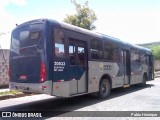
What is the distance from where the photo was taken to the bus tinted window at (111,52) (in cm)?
1195

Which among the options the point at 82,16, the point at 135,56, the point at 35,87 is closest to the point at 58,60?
the point at 35,87

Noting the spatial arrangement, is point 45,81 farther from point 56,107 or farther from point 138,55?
point 138,55

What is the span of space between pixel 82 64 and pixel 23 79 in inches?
97.8

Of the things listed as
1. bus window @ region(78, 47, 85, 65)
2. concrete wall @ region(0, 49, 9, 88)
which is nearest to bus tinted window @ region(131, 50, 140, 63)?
→ bus window @ region(78, 47, 85, 65)

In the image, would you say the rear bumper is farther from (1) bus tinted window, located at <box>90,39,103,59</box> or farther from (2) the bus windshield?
(1) bus tinted window, located at <box>90,39,103,59</box>

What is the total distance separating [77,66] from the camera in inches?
378

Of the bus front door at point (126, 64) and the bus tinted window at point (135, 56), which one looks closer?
the bus front door at point (126, 64)

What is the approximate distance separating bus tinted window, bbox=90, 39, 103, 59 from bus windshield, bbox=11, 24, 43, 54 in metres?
2.91

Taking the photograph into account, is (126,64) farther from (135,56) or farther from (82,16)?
(82,16)

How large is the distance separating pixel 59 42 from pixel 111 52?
4418 mm

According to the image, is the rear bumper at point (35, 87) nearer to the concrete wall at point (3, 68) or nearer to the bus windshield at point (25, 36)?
the bus windshield at point (25, 36)

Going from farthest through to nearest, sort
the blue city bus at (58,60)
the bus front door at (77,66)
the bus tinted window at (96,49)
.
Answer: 1. the bus tinted window at (96,49)
2. the bus front door at (77,66)
3. the blue city bus at (58,60)

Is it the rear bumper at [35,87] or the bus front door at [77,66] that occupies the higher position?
the bus front door at [77,66]

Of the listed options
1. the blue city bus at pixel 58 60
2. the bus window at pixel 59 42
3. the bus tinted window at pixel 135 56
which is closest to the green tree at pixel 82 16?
the bus tinted window at pixel 135 56
